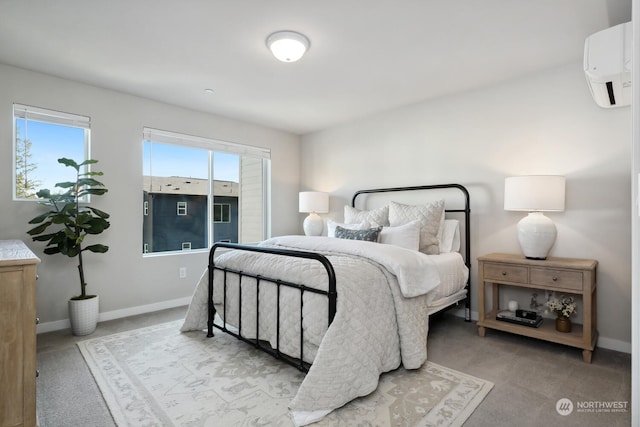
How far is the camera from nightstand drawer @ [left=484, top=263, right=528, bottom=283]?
2.60m

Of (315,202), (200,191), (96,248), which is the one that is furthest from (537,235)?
(96,248)

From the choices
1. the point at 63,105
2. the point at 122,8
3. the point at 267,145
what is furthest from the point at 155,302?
the point at 122,8

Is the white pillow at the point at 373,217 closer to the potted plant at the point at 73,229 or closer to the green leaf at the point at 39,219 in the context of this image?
the potted plant at the point at 73,229

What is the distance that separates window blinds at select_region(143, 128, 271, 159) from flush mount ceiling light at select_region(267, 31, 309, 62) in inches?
75.9

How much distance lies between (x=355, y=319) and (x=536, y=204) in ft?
5.87

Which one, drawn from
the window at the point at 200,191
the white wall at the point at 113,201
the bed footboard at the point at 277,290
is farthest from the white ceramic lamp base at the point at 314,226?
the bed footboard at the point at 277,290

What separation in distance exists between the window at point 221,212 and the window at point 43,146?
151cm

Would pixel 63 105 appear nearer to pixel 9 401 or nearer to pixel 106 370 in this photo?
pixel 106 370

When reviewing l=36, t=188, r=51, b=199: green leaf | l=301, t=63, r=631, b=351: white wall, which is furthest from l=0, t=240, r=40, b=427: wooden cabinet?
l=301, t=63, r=631, b=351: white wall

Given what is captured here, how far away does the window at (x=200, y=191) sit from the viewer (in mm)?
3707

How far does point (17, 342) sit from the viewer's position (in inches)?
56.6

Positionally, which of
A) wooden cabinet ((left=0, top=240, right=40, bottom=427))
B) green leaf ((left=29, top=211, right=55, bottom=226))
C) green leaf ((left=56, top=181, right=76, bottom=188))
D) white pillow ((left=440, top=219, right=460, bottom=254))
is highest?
green leaf ((left=56, top=181, right=76, bottom=188))

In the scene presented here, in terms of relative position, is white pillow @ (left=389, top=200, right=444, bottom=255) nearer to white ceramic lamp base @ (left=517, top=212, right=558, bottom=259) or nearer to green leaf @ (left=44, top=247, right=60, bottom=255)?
white ceramic lamp base @ (left=517, top=212, right=558, bottom=259)

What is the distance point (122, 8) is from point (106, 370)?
2.36m
